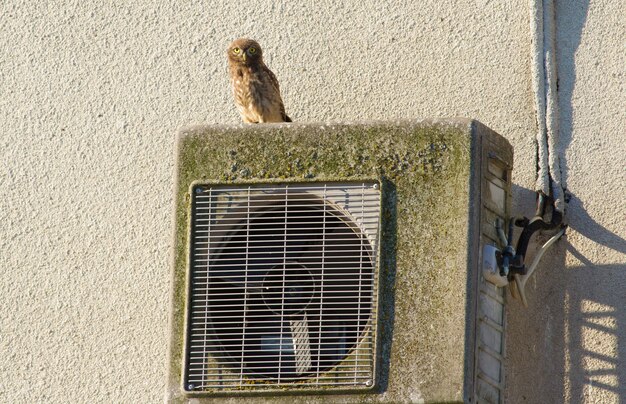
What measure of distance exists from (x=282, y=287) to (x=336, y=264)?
0.18 metres

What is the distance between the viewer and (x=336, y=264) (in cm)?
365

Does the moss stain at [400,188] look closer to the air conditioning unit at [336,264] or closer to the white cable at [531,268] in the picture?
the air conditioning unit at [336,264]

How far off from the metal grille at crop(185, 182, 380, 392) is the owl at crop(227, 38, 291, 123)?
0.68 metres

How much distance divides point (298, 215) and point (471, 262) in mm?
530

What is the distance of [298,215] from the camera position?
3695mm

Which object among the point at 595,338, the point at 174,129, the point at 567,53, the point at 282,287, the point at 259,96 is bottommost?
the point at 595,338

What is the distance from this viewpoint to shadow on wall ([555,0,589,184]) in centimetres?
412

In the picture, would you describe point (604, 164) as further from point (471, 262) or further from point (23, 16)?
point (23, 16)

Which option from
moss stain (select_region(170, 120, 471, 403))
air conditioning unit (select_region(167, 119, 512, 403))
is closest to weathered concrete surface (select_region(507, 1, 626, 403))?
air conditioning unit (select_region(167, 119, 512, 403))

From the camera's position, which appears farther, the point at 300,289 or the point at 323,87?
the point at 323,87

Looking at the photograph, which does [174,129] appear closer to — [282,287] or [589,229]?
[282,287]

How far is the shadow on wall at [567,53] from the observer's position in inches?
162

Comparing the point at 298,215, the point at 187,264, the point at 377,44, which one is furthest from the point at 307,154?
the point at 377,44

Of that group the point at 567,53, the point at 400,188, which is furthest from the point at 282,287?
the point at 567,53
